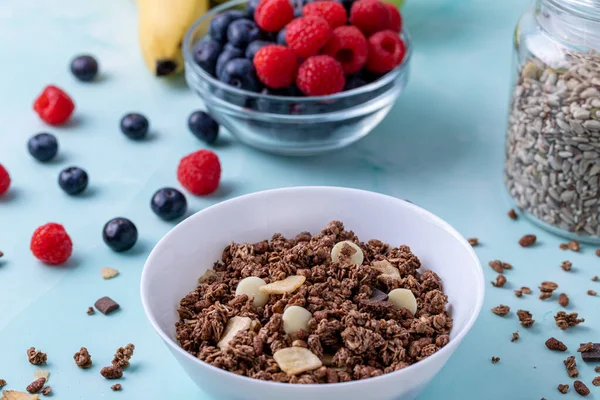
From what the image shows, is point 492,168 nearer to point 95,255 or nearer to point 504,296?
point 504,296

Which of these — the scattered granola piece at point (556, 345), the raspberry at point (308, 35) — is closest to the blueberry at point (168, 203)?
the raspberry at point (308, 35)

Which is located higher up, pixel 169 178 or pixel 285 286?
pixel 285 286

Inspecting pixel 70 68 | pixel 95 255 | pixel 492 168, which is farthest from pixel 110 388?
pixel 70 68

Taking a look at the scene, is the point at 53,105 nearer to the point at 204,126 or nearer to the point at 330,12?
the point at 204,126

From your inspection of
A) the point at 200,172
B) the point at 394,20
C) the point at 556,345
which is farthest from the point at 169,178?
the point at 556,345

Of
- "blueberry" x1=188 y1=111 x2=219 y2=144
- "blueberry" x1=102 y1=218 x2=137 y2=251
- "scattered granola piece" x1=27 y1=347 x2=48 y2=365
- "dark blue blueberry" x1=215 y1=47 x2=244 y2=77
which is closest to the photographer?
"scattered granola piece" x1=27 y1=347 x2=48 y2=365

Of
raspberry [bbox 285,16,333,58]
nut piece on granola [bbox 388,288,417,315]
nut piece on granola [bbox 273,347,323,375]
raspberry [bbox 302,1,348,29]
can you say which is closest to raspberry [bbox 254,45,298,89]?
raspberry [bbox 285,16,333,58]

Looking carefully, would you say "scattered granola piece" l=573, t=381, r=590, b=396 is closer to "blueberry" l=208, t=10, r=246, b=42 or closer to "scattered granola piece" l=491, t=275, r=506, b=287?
"scattered granola piece" l=491, t=275, r=506, b=287
